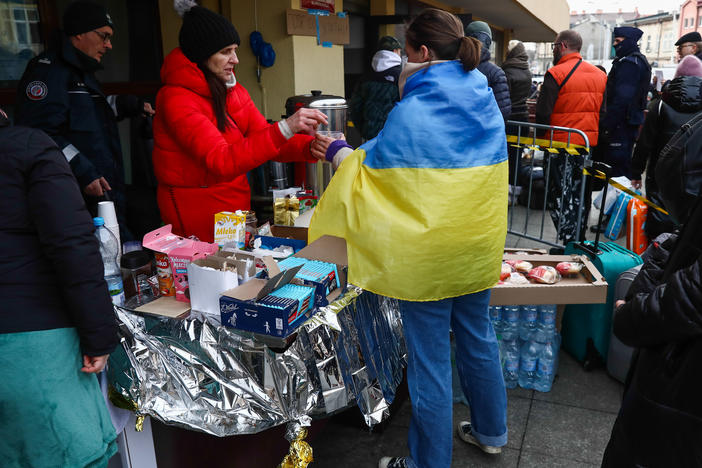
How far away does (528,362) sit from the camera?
334 centimetres

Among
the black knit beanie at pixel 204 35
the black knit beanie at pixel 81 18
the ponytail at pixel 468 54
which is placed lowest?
the ponytail at pixel 468 54

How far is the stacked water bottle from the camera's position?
3.30 metres

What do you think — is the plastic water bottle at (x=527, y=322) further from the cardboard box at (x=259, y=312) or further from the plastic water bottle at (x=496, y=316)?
the cardboard box at (x=259, y=312)

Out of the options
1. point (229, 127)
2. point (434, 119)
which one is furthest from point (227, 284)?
point (229, 127)

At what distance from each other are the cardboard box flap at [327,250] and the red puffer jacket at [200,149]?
586mm

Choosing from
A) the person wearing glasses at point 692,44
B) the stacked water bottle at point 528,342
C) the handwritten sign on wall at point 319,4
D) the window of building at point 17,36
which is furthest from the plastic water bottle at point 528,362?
the person wearing glasses at point 692,44

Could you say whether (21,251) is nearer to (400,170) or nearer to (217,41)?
(400,170)

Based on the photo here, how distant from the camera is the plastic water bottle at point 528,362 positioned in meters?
3.34

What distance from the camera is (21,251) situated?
1600 mm

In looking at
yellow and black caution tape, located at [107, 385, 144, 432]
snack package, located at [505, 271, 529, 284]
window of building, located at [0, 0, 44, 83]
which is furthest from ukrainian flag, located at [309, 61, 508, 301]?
window of building, located at [0, 0, 44, 83]

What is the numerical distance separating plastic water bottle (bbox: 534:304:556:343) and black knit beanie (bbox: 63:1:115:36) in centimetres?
307

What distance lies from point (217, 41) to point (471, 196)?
1.40 metres

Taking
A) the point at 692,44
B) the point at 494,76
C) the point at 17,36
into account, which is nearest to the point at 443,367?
the point at 494,76

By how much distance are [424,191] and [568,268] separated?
1.75 meters
